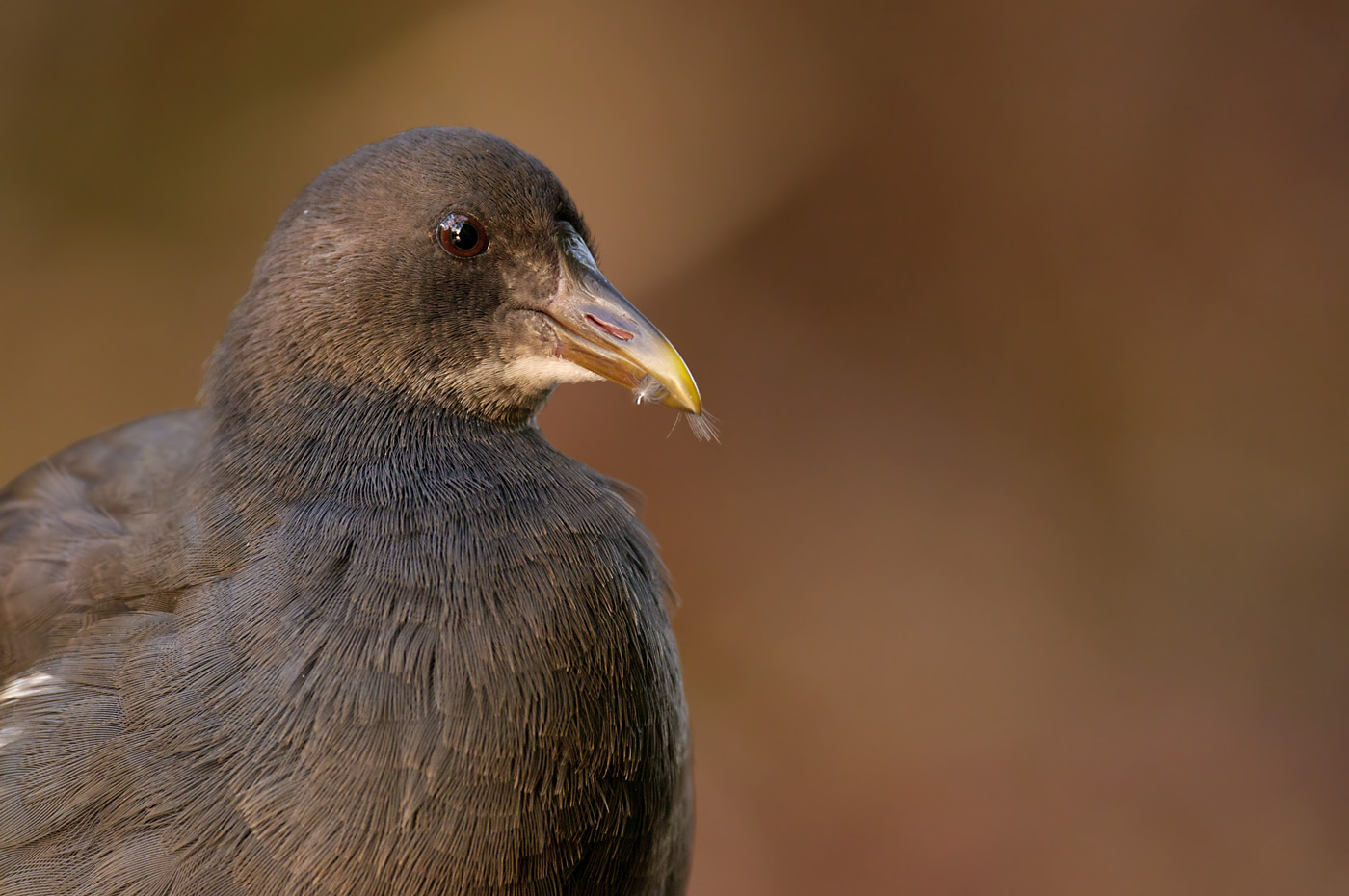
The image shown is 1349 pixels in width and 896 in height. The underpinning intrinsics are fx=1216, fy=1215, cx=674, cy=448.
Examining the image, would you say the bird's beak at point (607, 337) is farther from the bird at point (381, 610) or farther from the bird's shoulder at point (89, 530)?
the bird's shoulder at point (89, 530)

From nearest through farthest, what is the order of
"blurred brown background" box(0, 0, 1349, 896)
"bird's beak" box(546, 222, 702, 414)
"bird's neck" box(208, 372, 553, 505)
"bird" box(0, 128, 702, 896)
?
"bird" box(0, 128, 702, 896), "bird's neck" box(208, 372, 553, 505), "bird's beak" box(546, 222, 702, 414), "blurred brown background" box(0, 0, 1349, 896)

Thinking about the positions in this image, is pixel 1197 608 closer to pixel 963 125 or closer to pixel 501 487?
pixel 963 125

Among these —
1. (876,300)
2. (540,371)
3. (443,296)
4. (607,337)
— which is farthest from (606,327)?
(876,300)

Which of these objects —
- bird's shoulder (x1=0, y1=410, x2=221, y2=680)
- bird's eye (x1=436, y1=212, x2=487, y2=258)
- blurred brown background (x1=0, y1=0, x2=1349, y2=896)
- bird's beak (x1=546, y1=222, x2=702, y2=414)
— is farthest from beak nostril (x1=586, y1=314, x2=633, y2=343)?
blurred brown background (x1=0, y1=0, x2=1349, y2=896)

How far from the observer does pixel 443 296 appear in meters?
2.13

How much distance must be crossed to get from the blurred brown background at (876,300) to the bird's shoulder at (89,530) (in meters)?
2.43

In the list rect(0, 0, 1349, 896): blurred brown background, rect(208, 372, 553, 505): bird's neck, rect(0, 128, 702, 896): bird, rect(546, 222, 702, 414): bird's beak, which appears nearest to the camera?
rect(0, 128, 702, 896): bird

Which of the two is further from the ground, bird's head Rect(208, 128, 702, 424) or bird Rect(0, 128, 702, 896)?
bird's head Rect(208, 128, 702, 424)

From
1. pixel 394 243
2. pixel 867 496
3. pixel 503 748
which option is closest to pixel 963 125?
pixel 867 496

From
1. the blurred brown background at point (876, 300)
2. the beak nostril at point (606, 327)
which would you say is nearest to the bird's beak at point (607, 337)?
the beak nostril at point (606, 327)

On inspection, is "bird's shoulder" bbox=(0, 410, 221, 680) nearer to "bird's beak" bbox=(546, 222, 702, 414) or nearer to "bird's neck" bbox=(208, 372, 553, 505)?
"bird's neck" bbox=(208, 372, 553, 505)

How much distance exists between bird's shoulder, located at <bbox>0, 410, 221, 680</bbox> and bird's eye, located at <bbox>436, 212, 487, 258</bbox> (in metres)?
0.62

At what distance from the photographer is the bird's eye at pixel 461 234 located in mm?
2133

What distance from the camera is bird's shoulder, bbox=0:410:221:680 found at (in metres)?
2.14
